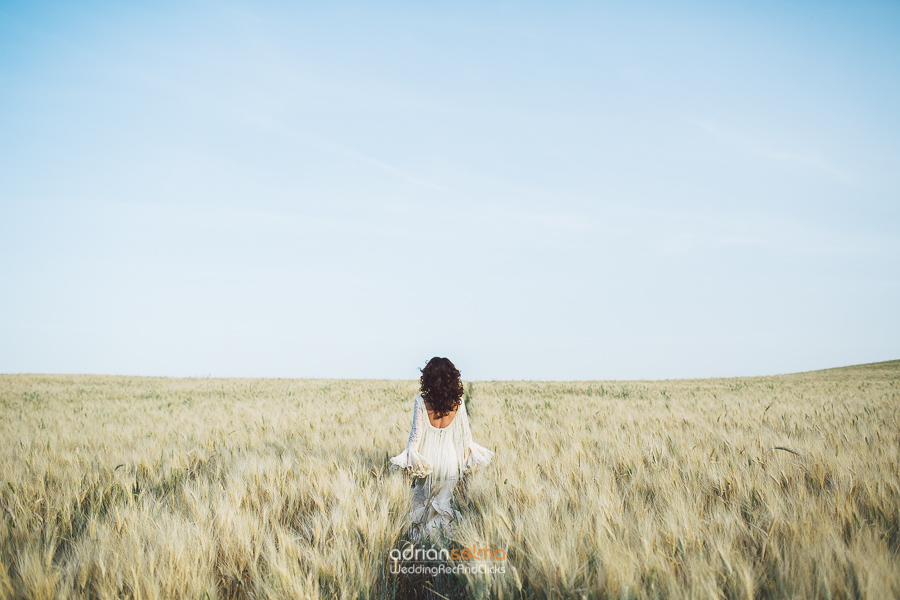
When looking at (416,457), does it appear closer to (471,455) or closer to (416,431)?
(416,431)

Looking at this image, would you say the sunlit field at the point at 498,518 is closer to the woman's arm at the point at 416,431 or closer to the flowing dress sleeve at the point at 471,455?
the flowing dress sleeve at the point at 471,455

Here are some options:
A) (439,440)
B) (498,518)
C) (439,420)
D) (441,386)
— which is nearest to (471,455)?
(439,440)

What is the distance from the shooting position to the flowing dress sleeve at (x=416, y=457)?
375 centimetres

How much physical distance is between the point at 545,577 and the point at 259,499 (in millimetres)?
2372

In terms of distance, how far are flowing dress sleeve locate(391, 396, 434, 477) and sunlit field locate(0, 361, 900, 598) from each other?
10.3 inches

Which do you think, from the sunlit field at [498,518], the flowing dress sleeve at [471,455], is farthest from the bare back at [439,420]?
the sunlit field at [498,518]

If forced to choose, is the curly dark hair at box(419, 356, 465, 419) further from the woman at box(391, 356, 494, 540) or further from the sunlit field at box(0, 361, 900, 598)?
the sunlit field at box(0, 361, 900, 598)

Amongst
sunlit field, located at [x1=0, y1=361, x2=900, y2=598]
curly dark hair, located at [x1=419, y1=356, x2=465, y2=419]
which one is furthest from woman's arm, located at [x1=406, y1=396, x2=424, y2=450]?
sunlit field, located at [x1=0, y1=361, x2=900, y2=598]

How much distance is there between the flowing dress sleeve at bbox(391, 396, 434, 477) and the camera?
375 cm

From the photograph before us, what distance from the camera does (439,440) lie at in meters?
4.09

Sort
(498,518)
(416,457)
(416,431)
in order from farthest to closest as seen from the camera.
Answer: (416,431), (416,457), (498,518)

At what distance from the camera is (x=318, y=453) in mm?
5055

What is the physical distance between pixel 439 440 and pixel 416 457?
33 cm

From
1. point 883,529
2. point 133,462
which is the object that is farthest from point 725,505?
point 133,462
